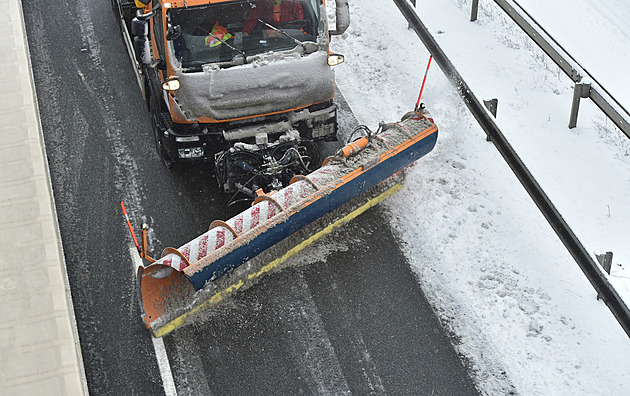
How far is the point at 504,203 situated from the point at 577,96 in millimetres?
1658

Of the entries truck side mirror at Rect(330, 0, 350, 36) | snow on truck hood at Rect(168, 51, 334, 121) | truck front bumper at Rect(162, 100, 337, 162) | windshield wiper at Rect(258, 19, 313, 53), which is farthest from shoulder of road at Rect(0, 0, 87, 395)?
truck side mirror at Rect(330, 0, 350, 36)

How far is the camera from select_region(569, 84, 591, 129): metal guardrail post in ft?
29.5

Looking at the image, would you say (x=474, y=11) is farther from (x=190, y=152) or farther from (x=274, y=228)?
(x=274, y=228)

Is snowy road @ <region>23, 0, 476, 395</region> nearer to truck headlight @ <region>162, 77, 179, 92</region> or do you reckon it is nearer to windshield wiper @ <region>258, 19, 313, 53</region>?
truck headlight @ <region>162, 77, 179, 92</region>

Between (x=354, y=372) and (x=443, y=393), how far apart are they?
78 centimetres

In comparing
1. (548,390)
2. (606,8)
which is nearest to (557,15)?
(606,8)

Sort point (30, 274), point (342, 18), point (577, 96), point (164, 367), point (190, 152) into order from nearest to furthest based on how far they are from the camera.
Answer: point (164, 367) < point (30, 274) < point (190, 152) < point (342, 18) < point (577, 96)

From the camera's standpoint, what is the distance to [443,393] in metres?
6.70

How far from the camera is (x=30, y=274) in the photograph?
7.39 meters

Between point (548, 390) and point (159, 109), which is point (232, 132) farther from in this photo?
point (548, 390)

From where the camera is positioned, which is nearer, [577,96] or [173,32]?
[173,32]

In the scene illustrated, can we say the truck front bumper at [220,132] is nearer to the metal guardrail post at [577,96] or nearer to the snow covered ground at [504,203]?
the snow covered ground at [504,203]

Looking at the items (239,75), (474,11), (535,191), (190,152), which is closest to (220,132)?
(190,152)

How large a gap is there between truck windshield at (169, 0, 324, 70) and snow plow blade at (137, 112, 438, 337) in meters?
1.41
